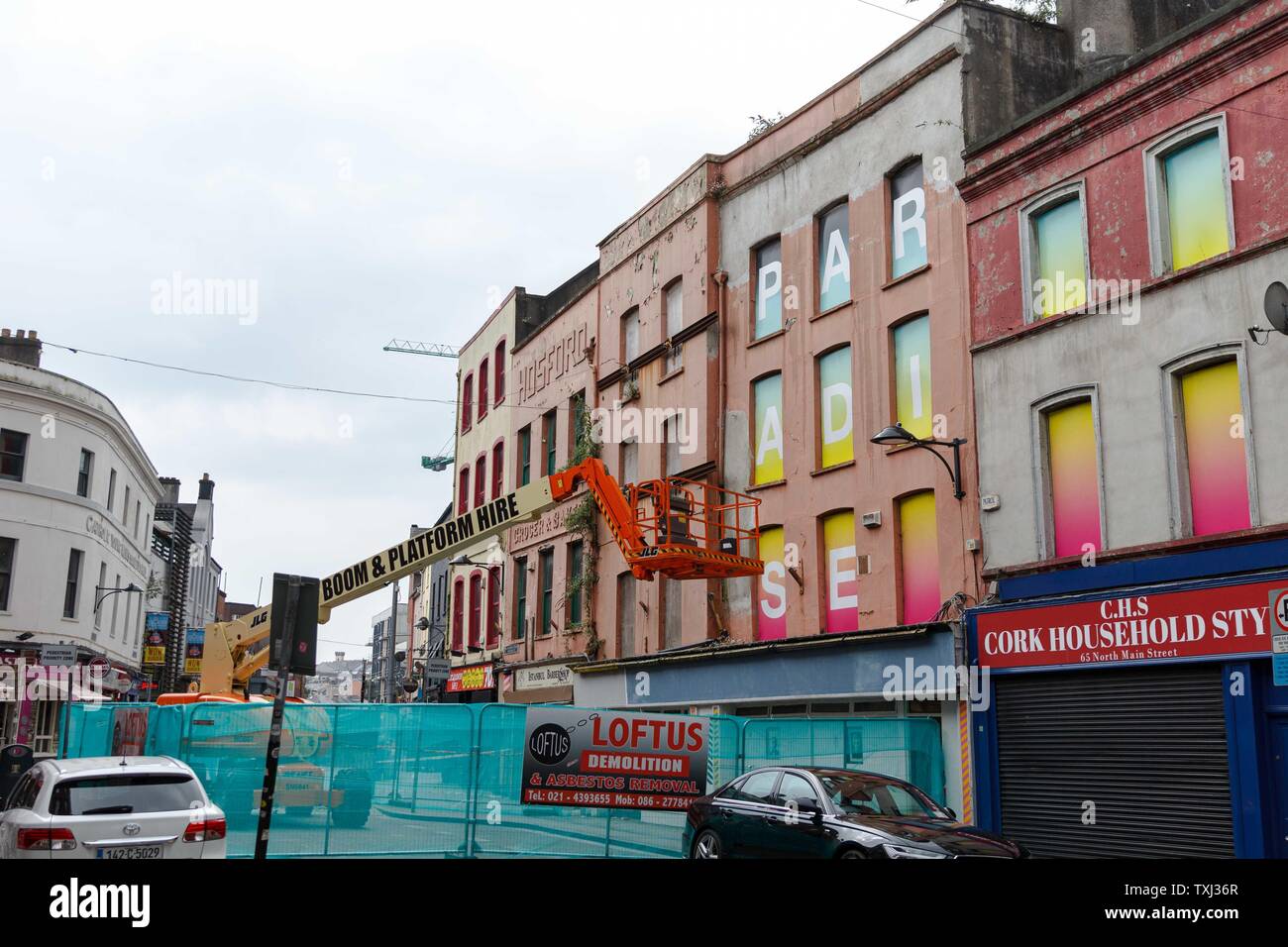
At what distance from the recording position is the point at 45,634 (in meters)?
33.6

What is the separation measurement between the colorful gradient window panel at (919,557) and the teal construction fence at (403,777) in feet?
6.32

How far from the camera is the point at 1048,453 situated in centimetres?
1733

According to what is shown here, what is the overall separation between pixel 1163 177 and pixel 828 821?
33.2 feet

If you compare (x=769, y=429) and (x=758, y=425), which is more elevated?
(x=758, y=425)

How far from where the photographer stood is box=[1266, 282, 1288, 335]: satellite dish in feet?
42.8

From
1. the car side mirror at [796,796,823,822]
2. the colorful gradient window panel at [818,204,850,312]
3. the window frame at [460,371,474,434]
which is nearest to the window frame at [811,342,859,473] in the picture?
the colorful gradient window panel at [818,204,850,312]

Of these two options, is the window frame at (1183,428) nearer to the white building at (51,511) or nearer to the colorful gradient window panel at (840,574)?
the colorful gradient window panel at (840,574)

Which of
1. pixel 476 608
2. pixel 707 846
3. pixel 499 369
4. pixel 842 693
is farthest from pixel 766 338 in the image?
pixel 476 608

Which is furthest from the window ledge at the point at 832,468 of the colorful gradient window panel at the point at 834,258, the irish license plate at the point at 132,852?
the irish license plate at the point at 132,852

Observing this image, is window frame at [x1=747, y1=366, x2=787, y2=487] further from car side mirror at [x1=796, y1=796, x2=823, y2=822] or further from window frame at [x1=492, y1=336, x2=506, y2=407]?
window frame at [x1=492, y1=336, x2=506, y2=407]

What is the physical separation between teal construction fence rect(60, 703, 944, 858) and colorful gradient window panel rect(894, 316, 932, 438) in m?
5.01

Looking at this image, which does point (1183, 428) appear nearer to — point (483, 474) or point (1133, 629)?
point (1133, 629)

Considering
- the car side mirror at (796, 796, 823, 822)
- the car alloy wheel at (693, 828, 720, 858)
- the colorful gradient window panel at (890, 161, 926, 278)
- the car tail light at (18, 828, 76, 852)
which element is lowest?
the car alloy wheel at (693, 828, 720, 858)
